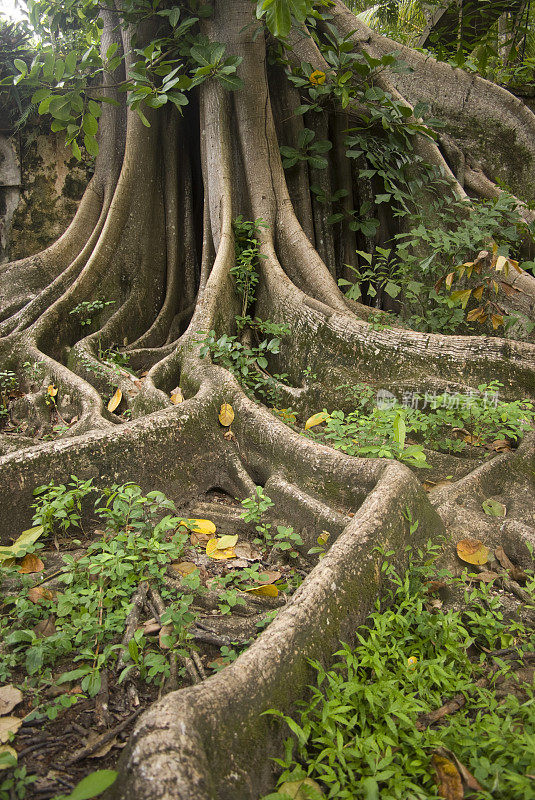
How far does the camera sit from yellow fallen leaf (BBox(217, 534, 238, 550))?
2594mm

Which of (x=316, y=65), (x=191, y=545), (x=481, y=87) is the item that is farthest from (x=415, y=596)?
(x=481, y=87)

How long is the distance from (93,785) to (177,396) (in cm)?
252

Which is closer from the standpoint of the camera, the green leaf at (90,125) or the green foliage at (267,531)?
the green foliage at (267,531)

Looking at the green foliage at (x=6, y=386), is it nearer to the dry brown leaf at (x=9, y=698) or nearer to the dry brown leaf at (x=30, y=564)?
the dry brown leaf at (x=30, y=564)

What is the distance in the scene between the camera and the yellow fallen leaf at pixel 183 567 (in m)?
2.44

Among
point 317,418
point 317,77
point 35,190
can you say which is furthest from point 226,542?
point 35,190

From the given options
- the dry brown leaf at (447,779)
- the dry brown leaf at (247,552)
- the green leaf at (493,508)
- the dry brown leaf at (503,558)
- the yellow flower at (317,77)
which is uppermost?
the yellow flower at (317,77)

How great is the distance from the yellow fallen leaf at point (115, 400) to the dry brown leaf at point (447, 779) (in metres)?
3.00

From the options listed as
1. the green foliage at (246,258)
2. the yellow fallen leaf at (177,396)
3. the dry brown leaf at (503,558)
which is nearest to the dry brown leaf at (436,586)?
the dry brown leaf at (503,558)

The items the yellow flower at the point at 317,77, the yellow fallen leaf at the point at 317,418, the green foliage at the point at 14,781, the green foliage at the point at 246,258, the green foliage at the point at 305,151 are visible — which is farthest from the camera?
the green foliage at the point at 305,151

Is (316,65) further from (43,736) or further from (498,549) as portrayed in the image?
(43,736)

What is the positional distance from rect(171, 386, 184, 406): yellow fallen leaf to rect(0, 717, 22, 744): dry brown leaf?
84.3 inches

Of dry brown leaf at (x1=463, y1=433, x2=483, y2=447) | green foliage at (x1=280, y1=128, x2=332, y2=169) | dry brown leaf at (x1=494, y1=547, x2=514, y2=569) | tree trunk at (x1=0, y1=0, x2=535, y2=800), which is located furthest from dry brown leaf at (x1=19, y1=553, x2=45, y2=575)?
green foliage at (x1=280, y1=128, x2=332, y2=169)

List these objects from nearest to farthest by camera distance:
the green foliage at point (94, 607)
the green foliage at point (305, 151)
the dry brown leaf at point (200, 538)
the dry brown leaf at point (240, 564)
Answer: the green foliage at point (94, 607) → the dry brown leaf at point (240, 564) → the dry brown leaf at point (200, 538) → the green foliage at point (305, 151)
